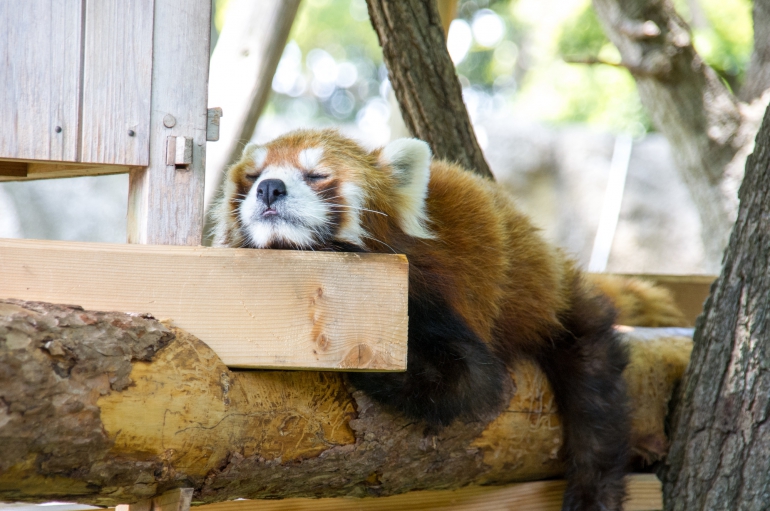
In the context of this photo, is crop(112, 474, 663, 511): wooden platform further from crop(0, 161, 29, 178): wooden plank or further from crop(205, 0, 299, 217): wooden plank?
crop(205, 0, 299, 217): wooden plank

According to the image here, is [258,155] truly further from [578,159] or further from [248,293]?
[578,159]

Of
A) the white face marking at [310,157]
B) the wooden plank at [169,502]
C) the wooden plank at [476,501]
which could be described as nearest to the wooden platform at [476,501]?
the wooden plank at [476,501]

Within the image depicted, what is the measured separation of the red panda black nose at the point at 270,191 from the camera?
2.43m

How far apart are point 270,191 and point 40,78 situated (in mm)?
760

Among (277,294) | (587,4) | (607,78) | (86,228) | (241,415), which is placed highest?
(587,4)

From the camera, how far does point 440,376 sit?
2.55 m

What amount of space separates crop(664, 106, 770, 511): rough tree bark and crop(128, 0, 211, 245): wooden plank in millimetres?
2070

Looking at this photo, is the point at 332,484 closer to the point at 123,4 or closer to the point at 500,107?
the point at 123,4

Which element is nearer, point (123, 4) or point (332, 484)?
point (123, 4)

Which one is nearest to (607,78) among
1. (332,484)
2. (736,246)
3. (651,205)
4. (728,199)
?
(651,205)

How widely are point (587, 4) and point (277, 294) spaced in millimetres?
12630

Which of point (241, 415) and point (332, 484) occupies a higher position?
point (241, 415)

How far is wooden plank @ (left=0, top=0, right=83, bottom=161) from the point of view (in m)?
1.94

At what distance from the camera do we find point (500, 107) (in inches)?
882
